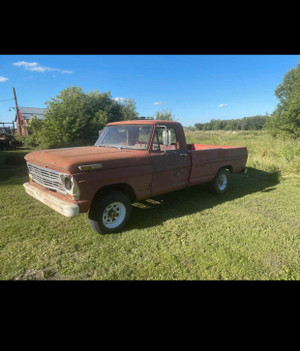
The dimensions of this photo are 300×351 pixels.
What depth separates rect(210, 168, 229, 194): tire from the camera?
19.6 feet

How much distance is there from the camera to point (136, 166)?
3873mm

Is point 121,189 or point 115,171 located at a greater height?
point 115,171

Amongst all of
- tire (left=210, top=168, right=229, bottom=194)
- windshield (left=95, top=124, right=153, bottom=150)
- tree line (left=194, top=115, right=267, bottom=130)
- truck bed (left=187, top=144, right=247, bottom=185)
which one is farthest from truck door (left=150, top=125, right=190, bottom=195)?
tree line (left=194, top=115, right=267, bottom=130)

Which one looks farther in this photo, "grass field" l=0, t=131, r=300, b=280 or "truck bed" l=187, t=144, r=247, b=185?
"truck bed" l=187, t=144, r=247, b=185

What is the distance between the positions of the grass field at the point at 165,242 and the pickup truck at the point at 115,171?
1.82ft

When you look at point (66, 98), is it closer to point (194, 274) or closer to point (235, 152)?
point (235, 152)

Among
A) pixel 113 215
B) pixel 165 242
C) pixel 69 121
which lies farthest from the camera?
pixel 69 121

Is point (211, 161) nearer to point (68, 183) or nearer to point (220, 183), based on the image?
point (220, 183)

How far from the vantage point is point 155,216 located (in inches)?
179

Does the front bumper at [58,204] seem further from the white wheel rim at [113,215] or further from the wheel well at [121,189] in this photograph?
the white wheel rim at [113,215]

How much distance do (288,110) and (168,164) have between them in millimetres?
30500

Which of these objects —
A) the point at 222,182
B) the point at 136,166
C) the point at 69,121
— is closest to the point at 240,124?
the point at 69,121

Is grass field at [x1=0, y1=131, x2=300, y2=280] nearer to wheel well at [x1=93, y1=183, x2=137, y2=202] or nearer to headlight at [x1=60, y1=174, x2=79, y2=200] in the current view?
wheel well at [x1=93, y1=183, x2=137, y2=202]
